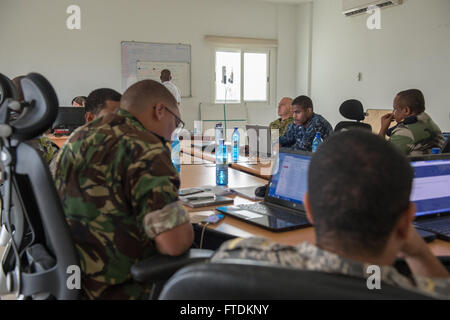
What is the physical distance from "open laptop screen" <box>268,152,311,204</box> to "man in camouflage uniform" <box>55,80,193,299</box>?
72 centimetres

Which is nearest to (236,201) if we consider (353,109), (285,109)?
(353,109)

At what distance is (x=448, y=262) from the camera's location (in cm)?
145

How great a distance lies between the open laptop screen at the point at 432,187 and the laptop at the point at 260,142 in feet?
6.52

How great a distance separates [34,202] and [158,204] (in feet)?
1.28

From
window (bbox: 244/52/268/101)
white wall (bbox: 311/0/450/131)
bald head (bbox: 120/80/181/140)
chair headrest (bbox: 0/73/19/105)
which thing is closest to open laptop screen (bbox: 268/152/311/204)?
bald head (bbox: 120/80/181/140)

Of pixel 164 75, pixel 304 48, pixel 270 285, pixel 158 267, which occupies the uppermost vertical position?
pixel 304 48

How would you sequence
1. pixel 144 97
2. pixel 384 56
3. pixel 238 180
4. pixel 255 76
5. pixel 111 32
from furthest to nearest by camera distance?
pixel 255 76
pixel 111 32
pixel 384 56
pixel 238 180
pixel 144 97

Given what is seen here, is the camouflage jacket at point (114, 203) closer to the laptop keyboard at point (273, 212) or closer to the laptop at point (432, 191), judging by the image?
the laptop keyboard at point (273, 212)

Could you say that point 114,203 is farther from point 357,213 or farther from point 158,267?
point 357,213

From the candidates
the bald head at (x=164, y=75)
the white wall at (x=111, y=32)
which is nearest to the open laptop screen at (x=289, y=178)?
the bald head at (x=164, y=75)

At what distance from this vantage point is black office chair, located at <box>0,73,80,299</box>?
1.22m

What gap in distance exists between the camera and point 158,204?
132cm

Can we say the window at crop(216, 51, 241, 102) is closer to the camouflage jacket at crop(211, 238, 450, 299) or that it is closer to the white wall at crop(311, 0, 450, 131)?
the white wall at crop(311, 0, 450, 131)
